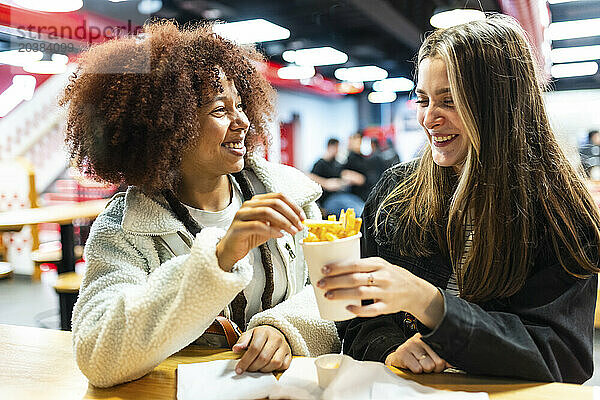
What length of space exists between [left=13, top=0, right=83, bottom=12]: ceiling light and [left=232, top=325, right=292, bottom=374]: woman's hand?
1.60 m

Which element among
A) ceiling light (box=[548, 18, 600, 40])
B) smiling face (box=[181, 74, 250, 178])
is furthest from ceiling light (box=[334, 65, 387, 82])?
smiling face (box=[181, 74, 250, 178])

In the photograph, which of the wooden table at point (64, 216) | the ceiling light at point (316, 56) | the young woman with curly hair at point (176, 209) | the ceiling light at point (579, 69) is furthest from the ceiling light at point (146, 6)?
the ceiling light at point (579, 69)

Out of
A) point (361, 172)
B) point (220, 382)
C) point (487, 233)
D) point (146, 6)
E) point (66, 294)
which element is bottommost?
point (66, 294)

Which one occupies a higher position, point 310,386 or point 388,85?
point 388,85

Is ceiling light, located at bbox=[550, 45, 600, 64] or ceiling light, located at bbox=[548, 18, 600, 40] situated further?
ceiling light, located at bbox=[550, 45, 600, 64]

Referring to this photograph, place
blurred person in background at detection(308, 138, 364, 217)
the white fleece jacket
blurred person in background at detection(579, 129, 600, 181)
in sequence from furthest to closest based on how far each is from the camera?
1. blurred person in background at detection(579, 129, 600, 181)
2. blurred person in background at detection(308, 138, 364, 217)
3. the white fleece jacket

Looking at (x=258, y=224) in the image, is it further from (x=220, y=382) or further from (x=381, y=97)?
(x=381, y=97)

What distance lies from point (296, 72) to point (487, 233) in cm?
720

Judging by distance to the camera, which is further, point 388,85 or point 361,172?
point 388,85

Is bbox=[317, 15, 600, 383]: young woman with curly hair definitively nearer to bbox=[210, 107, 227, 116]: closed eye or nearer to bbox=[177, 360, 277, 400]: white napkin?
bbox=[177, 360, 277, 400]: white napkin

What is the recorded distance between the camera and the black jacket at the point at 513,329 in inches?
40.4

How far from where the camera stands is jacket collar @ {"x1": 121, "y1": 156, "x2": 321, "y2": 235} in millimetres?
1294

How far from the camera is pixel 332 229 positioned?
936 mm

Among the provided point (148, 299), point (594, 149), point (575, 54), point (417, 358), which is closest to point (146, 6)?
point (148, 299)
